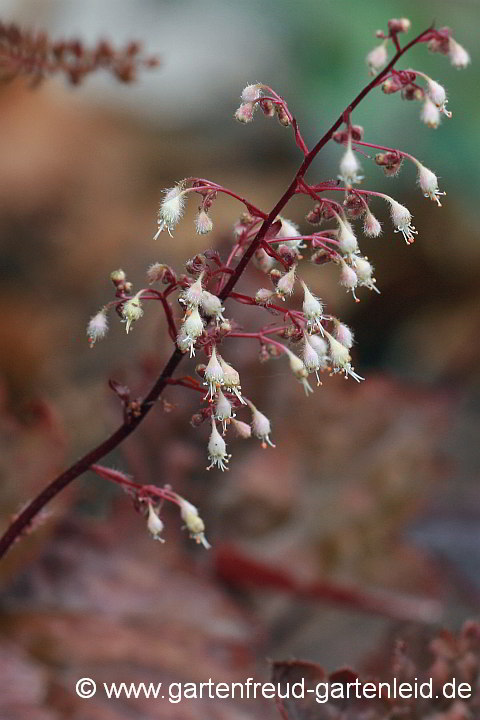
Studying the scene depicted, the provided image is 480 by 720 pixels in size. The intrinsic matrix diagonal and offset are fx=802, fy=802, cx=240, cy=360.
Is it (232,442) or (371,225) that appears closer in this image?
(371,225)

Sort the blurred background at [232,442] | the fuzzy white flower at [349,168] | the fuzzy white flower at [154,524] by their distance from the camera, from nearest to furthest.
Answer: the fuzzy white flower at [349,168]
the fuzzy white flower at [154,524]
the blurred background at [232,442]

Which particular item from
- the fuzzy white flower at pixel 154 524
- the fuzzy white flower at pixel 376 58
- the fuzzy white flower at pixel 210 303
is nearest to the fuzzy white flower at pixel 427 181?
the fuzzy white flower at pixel 376 58

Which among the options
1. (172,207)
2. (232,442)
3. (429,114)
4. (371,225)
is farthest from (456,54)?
(232,442)

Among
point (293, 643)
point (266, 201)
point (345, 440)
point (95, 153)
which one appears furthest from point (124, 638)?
point (95, 153)

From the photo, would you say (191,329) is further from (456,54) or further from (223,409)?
Answer: (456,54)

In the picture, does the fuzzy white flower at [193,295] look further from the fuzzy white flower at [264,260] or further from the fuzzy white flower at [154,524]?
the fuzzy white flower at [154,524]

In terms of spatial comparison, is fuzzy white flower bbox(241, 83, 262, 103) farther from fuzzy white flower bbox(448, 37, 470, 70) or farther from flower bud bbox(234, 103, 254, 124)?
fuzzy white flower bbox(448, 37, 470, 70)

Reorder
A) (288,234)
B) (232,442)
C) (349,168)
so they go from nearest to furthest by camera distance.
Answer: (349,168) → (288,234) → (232,442)
